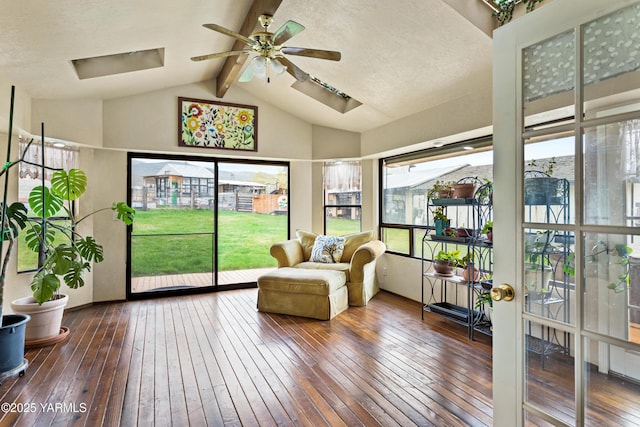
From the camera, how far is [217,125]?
512cm

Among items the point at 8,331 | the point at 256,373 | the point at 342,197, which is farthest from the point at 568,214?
the point at 342,197

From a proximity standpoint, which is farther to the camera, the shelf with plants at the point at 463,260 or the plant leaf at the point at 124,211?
the plant leaf at the point at 124,211

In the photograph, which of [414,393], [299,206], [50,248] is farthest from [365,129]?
[50,248]

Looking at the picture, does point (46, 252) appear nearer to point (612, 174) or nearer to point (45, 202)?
point (45, 202)

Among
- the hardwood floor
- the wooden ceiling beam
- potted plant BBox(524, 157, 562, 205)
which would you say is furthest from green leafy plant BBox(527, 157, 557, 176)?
the wooden ceiling beam

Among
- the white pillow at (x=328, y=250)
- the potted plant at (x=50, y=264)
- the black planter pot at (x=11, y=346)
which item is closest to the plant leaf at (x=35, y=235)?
the potted plant at (x=50, y=264)

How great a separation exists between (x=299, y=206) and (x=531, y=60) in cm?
470

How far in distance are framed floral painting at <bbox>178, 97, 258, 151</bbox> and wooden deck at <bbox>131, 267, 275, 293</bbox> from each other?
194 centimetres

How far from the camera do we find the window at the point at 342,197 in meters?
5.62

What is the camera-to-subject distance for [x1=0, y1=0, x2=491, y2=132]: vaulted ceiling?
2.64 metres

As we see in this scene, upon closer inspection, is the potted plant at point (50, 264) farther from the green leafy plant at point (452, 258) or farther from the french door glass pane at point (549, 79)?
the green leafy plant at point (452, 258)

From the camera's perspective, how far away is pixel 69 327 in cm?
368

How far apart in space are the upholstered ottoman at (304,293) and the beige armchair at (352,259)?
199mm

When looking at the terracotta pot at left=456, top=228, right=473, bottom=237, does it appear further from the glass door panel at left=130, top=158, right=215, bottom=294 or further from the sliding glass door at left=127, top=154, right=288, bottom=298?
the glass door panel at left=130, top=158, right=215, bottom=294
